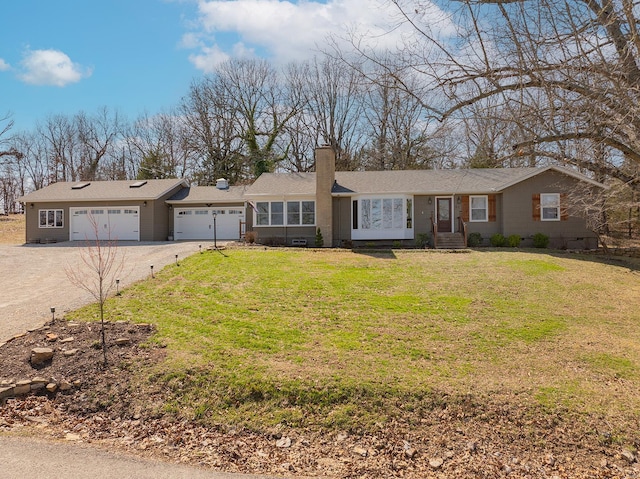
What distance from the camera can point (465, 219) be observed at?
1948 centimetres

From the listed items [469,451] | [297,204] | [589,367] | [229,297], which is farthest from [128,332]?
[297,204]

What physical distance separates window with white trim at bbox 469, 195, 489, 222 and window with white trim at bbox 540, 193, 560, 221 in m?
2.40

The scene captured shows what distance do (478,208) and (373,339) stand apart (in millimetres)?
14489

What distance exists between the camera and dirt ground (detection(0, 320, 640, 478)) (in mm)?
4328

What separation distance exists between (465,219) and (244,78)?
81.4ft

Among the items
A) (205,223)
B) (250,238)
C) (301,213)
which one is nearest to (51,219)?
(205,223)

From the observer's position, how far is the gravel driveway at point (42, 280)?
8.29m

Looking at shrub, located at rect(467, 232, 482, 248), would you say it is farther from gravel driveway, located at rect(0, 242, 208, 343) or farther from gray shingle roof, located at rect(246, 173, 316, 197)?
gravel driveway, located at rect(0, 242, 208, 343)

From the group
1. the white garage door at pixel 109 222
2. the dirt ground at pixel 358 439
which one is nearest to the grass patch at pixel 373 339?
the dirt ground at pixel 358 439

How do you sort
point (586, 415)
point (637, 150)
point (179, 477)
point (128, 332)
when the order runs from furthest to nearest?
point (128, 332), point (586, 415), point (637, 150), point (179, 477)

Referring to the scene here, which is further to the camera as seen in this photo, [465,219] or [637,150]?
[465,219]

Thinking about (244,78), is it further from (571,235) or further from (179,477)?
(179,477)

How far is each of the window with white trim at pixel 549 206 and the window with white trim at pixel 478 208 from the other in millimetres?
2403

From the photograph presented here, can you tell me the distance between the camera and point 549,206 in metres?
18.8
